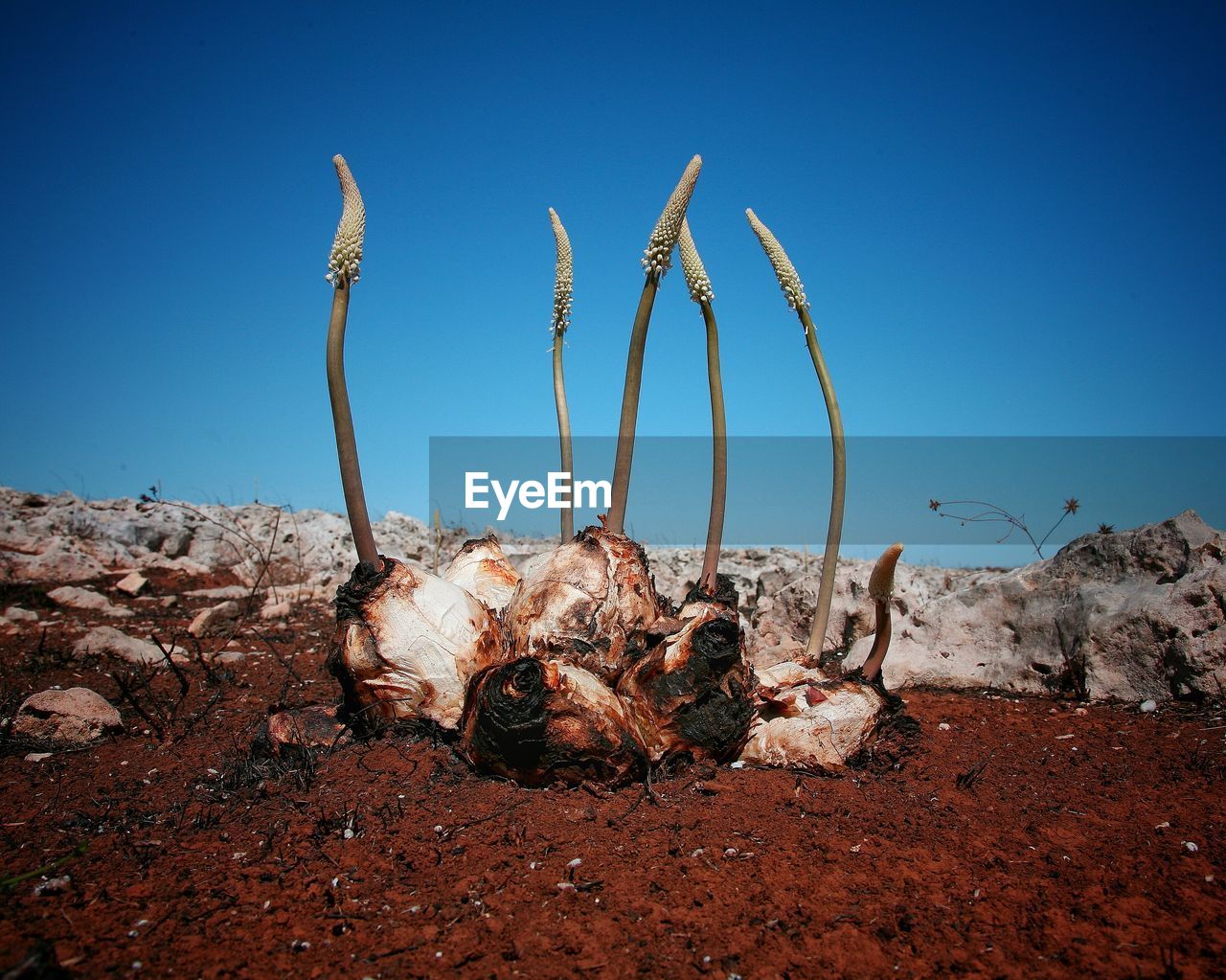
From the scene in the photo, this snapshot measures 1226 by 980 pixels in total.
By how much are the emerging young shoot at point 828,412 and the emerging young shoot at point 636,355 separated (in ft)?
2.69

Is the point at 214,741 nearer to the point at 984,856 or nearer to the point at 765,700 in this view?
the point at 765,700

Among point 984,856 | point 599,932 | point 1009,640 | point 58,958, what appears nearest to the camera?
point 58,958

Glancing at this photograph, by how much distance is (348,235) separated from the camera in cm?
370

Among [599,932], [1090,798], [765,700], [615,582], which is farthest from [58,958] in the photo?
[1090,798]

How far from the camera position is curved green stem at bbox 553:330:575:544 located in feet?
14.6

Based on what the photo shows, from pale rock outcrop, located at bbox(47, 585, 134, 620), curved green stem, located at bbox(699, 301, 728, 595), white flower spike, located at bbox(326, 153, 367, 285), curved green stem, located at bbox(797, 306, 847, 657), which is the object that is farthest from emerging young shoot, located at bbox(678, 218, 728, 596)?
pale rock outcrop, located at bbox(47, 585, 134, 620)

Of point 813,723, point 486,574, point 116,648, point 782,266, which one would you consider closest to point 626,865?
point 813,723

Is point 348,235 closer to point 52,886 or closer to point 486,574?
point 486,574

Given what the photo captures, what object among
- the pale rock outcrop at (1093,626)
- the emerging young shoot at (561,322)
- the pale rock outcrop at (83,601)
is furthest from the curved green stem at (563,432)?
the pale rock outcrop at (83,601)

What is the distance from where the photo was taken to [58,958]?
2.13 m

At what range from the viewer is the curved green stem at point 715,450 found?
162 inches

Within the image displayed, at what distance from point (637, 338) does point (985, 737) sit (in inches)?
112

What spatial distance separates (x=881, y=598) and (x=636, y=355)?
1719mm

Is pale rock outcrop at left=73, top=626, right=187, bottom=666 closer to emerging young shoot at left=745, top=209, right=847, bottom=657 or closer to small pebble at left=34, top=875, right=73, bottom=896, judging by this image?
small pebble at left=34, top=875, right=73, bottom=896
